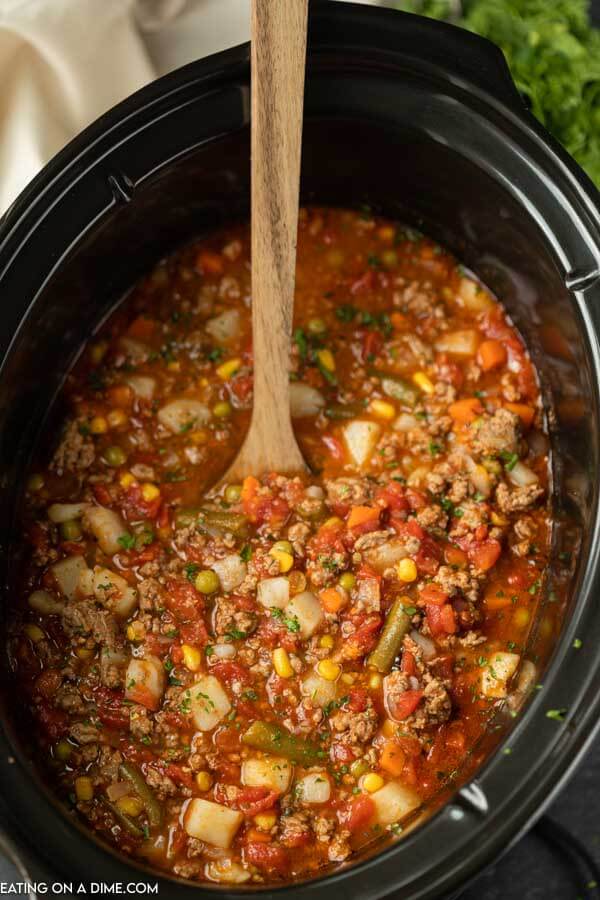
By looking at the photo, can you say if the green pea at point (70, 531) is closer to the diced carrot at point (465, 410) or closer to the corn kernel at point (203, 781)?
the corn kernel at point (203, 781)

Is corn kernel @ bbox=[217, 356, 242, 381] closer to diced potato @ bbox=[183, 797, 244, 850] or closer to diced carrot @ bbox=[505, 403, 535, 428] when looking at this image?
diced carrot @ bbox=[505, 403, 535, 428]

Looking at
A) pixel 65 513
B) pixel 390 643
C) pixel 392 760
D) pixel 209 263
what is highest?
pixel 209 263

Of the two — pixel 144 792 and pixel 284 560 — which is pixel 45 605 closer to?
pixel 144 792

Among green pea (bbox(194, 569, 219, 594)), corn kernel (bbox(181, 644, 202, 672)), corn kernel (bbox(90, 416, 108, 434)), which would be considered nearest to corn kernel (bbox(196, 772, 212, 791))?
corn kernel (bbox(181, 644, 202, 672))

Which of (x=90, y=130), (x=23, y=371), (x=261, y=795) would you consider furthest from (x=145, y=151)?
(x=261, y=795)

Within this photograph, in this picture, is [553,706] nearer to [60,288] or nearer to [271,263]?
[271,263]

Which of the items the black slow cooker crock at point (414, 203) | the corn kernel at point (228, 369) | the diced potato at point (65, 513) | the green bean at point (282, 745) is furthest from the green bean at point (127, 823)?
the corn kernel at point (228, 369)

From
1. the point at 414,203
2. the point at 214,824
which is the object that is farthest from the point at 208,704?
the point at 414,203
